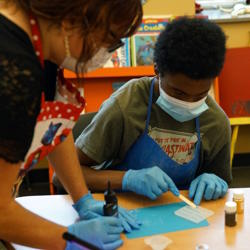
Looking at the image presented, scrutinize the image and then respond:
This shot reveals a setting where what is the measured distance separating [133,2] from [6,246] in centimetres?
63

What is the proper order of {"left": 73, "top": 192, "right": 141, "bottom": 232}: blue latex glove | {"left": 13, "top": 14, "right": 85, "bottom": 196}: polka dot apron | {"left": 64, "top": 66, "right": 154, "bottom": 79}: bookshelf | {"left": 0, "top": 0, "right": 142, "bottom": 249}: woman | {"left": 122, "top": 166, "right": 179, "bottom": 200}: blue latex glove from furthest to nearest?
{"left": 64, "top": 66, "right": 154, "bottom": 79}: bookshelf < {"left": 122, "top": 166, "right": 179, "bottom": 200}: blue latex glove < {"left": 73, "top": 192, "right": 141, "bottom": 232}: blue latex glove < {"left": 13, "top": 14, "right": 85, "bottom": 196}: polka dot apron < {"left": 0, "top": 0, "right": 142, "bottom": 249}: woman

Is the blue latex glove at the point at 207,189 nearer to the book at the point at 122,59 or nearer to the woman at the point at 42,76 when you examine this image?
the woman at the point at 42,76

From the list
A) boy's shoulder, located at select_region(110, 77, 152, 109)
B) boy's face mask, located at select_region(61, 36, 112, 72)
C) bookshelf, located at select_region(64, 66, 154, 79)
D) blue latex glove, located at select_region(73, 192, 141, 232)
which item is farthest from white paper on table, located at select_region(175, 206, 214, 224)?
bookshelf, located at select_region(64, 66, 154, 79)

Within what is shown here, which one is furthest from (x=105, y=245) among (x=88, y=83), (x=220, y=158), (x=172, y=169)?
(x=88, y=83)

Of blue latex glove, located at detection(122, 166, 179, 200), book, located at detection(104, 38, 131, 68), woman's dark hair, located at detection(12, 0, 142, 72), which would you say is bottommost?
blue latex glove, located at detection(122, 166, 179, 200)

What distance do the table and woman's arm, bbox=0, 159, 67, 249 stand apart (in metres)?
0.16

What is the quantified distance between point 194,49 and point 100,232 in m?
0.55

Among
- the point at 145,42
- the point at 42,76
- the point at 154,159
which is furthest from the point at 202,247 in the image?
the point at 145,42

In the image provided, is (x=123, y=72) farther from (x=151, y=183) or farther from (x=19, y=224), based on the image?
(x=19, y=224)

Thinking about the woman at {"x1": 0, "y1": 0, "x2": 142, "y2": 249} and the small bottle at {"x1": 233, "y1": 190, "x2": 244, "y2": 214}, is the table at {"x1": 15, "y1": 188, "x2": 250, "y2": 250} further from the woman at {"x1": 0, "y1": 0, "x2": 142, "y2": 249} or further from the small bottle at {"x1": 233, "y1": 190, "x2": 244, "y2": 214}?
the woman at {"x1": 0, "y1": 0, "x2": 142, "y2": 249}

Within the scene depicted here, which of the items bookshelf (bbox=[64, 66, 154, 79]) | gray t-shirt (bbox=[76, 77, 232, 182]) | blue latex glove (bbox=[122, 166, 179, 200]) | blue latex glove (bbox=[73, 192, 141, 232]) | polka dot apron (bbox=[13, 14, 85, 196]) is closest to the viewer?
polka dot apron (bbox=[13, 14, 85, 196])

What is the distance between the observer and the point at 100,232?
3.17 feet

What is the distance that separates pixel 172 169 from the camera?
4.48 feet

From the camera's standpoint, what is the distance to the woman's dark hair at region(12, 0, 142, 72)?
2.41 ft
